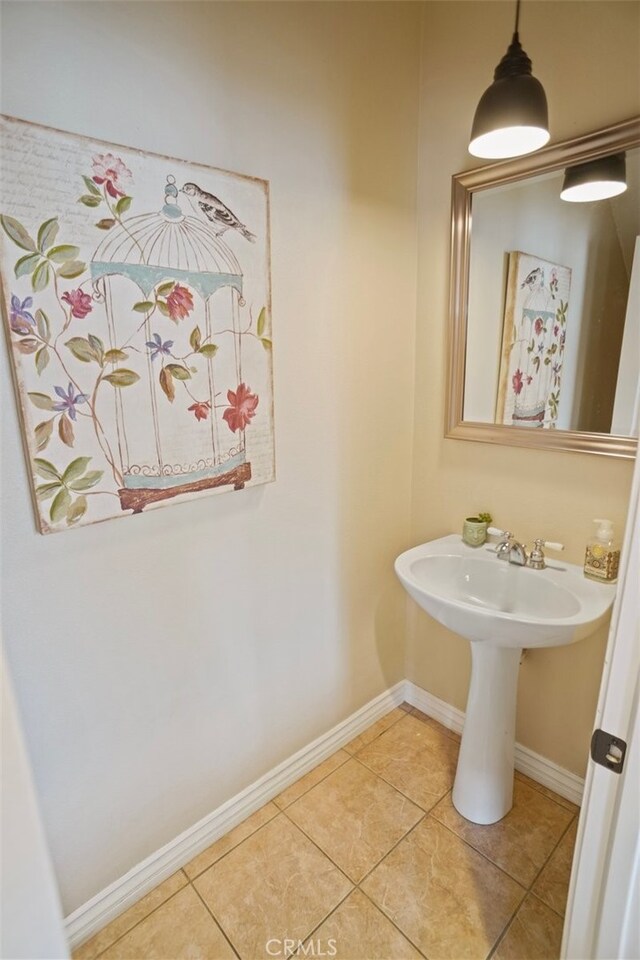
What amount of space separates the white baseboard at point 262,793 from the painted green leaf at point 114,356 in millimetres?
1384

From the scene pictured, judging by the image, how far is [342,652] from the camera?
1826mm

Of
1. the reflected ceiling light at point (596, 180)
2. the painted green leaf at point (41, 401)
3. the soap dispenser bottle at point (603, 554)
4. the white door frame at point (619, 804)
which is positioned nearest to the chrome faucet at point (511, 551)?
the soap dispenser bottle at point (603, 554)

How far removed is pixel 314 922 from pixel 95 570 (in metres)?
1.11

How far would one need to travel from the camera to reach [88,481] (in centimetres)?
111

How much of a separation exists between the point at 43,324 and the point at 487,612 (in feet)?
4.06

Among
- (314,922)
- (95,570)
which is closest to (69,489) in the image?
(95,570)

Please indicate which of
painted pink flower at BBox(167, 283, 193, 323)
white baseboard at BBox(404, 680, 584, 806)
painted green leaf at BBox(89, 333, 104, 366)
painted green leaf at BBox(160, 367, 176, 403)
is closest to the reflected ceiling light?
painted pink flower at BBox(167, 283, 193, 323)

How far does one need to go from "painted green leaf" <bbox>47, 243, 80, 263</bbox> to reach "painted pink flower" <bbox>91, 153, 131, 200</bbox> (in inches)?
6.1

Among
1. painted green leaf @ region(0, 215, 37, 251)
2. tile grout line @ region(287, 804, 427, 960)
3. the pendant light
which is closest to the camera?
painted green leaf @ region(0, 215, 37, 251)

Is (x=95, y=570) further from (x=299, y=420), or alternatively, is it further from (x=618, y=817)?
(x=618, y=817)

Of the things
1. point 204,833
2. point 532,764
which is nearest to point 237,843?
point 204,833

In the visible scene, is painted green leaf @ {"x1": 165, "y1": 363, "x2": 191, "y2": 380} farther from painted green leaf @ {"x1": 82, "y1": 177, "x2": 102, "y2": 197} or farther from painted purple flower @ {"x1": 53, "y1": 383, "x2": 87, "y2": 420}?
painted green leaf @ {"x1": 82, "y1": 177, "x2": 102, "y2": 197}

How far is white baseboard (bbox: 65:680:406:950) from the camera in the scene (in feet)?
4.19
